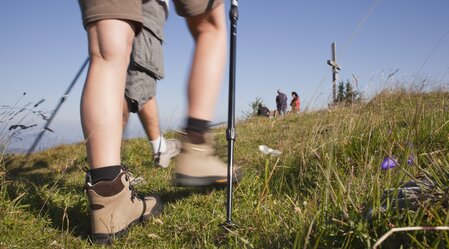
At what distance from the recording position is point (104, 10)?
1.53 m

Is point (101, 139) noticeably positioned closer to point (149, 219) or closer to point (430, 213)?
point (149, 219)

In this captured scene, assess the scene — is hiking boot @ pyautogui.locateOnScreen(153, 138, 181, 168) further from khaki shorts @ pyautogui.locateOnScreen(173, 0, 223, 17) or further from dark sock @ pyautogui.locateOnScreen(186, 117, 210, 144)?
khaki shorts @ pyautogui.locateOnScreen(173, 0, 223, 17)

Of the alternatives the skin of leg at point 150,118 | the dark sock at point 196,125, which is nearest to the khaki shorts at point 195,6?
the dark sock at point 196,125

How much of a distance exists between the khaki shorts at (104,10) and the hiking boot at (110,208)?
64cm

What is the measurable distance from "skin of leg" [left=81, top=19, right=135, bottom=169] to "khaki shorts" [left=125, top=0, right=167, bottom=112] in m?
0.53

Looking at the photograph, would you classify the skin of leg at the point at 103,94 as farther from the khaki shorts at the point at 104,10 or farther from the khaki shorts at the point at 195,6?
the khaki shorts at the point at 195,6

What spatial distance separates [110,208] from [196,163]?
437 mm

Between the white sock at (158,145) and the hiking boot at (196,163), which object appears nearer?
the hiking boot at (196,163)

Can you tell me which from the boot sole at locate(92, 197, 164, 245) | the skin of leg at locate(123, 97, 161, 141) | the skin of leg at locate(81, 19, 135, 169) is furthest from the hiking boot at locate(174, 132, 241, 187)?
the skin of leg at locate(123, 97, 161, 141)

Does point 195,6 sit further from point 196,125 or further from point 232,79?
point 196,125

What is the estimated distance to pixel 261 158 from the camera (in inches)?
121

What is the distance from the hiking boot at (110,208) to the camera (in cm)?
157

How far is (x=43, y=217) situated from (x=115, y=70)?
2.65ft

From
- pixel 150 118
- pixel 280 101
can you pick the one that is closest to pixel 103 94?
pixel 150 118
